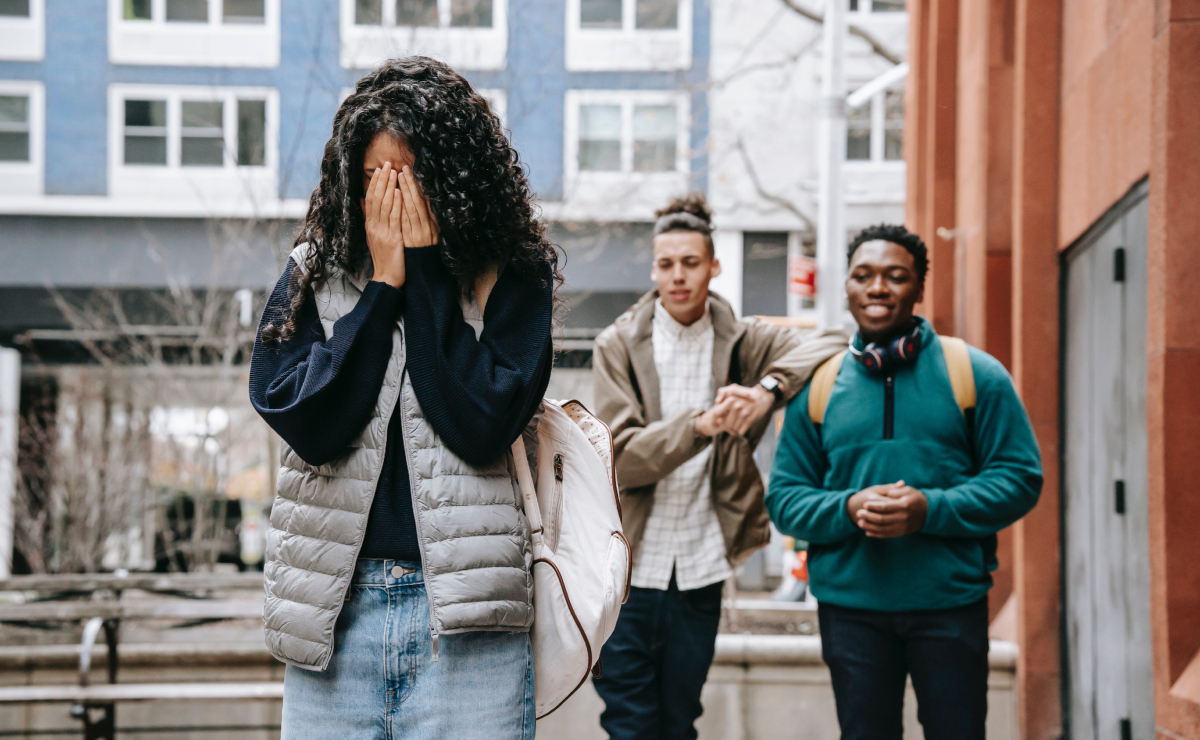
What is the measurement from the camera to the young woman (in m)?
2.32

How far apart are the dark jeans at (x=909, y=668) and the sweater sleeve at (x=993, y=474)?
0.29 m

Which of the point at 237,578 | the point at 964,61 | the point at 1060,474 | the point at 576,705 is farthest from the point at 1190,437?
the point at 237,578

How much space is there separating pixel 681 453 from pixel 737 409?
0.89ft

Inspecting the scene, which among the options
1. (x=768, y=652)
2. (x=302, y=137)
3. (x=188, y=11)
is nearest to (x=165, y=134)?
(x=188, y=11)

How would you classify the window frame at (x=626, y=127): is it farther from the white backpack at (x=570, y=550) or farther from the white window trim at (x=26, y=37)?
the white backpack at (x=570, y=550)

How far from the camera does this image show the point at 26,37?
757 inches

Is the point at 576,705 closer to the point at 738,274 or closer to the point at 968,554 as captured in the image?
the point at 968,554

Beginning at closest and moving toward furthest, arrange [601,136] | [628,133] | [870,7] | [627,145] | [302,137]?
1. [302,137]
2. [627,145]
3. [628,133]
4. [601,136]
5. [870,7]

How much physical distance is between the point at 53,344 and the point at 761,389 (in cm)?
1762

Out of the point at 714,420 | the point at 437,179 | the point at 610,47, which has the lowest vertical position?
the point at 714,420

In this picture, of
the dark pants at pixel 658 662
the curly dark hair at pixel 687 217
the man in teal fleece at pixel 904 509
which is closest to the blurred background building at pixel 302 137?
the curly dark hair at pixel 687 217

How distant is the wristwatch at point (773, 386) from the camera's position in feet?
13.0

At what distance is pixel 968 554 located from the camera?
12.0 ft

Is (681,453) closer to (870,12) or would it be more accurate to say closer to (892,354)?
(892,354)
